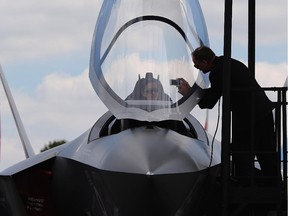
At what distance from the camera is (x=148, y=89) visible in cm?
973

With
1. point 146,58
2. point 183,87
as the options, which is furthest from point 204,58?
point 146,58

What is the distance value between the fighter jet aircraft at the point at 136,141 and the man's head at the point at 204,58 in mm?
126

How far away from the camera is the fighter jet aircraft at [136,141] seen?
8.77 m

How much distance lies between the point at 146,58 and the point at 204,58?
1.97 feet

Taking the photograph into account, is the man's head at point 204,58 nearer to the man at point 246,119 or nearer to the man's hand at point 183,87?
the man at point 246,119

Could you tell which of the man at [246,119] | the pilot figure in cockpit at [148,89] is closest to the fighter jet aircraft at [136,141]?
the pilot figure in cockpit at [148,89]

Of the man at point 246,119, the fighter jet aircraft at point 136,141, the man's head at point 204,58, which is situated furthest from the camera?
the man's head at point 204,58

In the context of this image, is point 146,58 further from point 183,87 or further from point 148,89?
point 183,87

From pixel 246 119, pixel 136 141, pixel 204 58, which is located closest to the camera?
pixel 136 141

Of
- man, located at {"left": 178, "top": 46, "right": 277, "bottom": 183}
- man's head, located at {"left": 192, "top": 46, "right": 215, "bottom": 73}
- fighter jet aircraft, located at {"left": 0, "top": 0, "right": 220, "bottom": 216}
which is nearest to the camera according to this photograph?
fighter jet aircraft, located at {"left": 0, "top": 0, "right": 220, "bottom": 216}

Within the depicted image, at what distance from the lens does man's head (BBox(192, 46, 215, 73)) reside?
32.3ft

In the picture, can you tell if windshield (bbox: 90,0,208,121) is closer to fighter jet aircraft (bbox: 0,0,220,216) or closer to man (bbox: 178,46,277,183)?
fighter jet aircraft (bbox: 0,0,220,216)

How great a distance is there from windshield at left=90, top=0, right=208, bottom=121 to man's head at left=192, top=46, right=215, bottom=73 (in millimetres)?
122

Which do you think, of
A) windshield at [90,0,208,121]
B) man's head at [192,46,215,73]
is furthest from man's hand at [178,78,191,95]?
man's head at [192,46,215,73]
